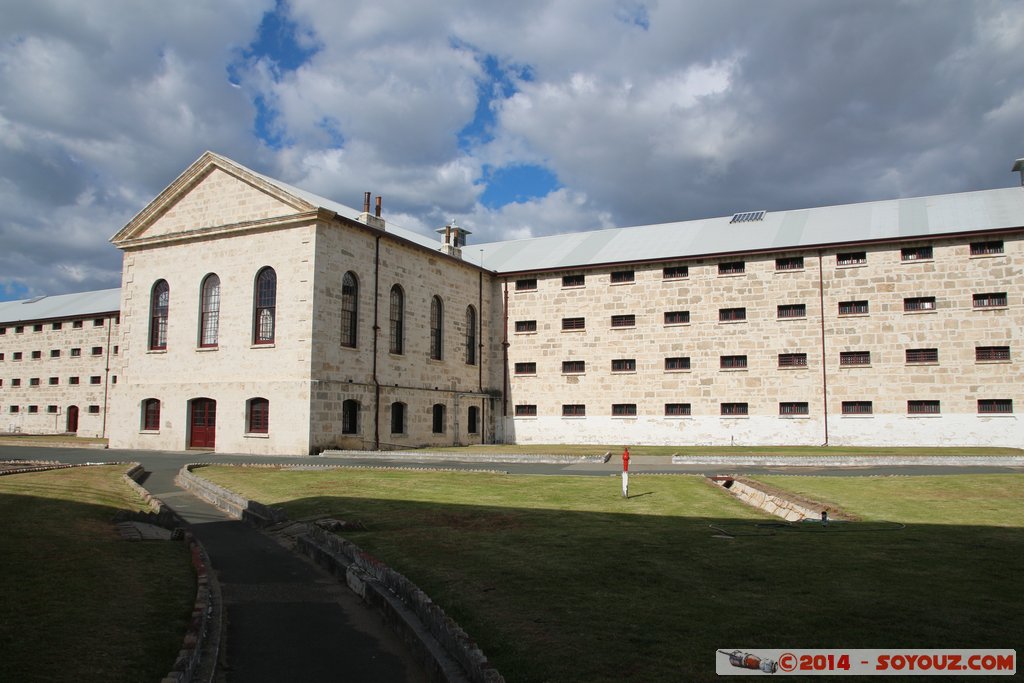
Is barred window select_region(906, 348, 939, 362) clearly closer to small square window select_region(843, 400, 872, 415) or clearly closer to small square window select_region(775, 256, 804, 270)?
small square window select_region(843, 400, 872, 415)

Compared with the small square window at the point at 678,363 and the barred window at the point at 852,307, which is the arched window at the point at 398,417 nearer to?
the small square window at the point at 678,363

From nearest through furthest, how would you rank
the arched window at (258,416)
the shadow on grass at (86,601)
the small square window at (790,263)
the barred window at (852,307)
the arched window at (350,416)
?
the shadow on grass at (86,601) → the arched window at (258,416) → the arched window at (350,416) → the barred window at (852,307) → the small square window at (790,263)

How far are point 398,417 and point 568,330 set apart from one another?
33.2ft

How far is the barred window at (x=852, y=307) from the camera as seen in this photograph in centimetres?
3225

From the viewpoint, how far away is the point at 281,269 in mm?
29484

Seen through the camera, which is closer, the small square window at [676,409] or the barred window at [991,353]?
the barred window at [991,353]

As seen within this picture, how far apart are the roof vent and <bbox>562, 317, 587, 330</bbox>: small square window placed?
9837mm

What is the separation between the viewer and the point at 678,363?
115ft

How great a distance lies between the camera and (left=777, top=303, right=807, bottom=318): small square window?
33188mm

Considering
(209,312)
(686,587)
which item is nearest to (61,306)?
(209,312)

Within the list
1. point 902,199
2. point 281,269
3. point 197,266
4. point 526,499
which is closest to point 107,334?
point 197,266

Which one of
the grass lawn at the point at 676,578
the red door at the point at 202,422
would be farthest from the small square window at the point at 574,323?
the grass lawn at the point at 676,578

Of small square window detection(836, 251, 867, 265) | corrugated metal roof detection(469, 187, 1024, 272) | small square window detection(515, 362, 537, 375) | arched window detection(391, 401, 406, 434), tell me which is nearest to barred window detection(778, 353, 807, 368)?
small square window detection(836, 251, 867, 265)

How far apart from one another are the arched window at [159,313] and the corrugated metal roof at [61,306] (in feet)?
55.0
